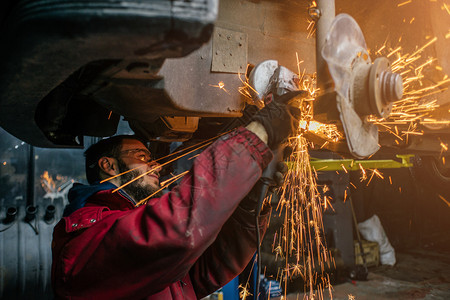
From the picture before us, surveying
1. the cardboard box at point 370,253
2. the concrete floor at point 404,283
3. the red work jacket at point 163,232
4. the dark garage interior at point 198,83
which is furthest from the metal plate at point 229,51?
the cardboard box at point 370,253

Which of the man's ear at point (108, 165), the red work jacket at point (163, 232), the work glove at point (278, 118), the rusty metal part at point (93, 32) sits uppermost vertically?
the rusty metal part at point (93, 32)

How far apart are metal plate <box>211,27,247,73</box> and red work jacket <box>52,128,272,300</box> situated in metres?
0.46

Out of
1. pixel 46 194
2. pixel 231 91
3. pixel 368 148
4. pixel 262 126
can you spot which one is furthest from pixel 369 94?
pixel 46 194

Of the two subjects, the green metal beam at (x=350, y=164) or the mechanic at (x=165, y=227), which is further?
the green metal beam at (x=350, y=164)

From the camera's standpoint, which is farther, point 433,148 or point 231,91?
point 433,148

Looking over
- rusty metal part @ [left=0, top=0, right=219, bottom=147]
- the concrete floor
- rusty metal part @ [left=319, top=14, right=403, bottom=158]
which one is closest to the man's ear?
rusty metal part @ [left=0, top=0, right=219, bottom=147]

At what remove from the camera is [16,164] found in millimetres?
3852

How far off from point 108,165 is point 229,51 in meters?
1.23

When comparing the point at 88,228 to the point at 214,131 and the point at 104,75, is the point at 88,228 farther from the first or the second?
the point at 214,131

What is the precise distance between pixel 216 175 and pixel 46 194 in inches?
155

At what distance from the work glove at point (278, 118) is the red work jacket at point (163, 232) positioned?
0.32 ft

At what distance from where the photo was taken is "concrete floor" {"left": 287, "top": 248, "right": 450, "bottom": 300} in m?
4.81

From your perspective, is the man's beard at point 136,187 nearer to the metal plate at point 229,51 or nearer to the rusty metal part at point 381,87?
the metal plate at point 229,51

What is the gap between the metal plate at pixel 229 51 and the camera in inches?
55.8
